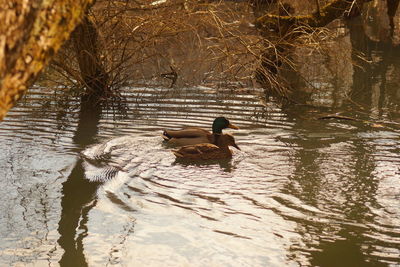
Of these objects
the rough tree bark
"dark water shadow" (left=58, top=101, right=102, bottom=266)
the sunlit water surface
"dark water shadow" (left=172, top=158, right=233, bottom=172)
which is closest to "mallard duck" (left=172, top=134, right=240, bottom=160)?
"dark water shadow" (left=172, top=158, right=233, bottom=172)

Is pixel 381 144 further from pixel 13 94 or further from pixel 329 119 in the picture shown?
pixel 13 94

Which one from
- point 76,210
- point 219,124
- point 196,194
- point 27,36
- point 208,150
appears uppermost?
point 27,36

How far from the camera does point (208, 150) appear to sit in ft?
30.0

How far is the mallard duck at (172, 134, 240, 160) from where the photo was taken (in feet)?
29.5

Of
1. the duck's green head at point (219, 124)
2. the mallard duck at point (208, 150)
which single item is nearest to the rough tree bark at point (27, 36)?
the mallard duck at point (208, 150)

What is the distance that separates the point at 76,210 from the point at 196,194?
50.7 inches

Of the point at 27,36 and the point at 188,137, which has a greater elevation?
the point at 27,36

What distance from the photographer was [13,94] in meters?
2.71

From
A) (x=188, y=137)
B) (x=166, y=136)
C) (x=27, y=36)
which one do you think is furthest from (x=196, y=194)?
(x=27, y=36)

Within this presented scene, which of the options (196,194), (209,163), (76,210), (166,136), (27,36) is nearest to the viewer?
(27,36)

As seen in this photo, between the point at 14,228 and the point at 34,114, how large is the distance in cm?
532

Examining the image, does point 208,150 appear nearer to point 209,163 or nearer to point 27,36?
point 209,163

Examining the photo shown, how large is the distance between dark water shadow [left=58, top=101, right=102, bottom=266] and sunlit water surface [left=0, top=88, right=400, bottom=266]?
1 cm

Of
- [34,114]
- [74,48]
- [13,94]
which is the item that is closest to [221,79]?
[74,48]
